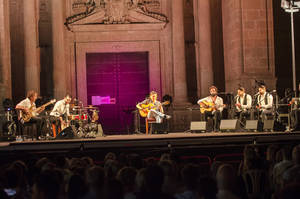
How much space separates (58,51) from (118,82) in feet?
10.6

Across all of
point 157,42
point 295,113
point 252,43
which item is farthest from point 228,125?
point 157,42

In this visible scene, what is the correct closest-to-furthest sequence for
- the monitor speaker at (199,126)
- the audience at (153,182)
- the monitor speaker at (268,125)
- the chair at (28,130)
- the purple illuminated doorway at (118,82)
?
the audience at (153,182) → the monitor speaker at (268,125) → the chair at (28,130) → the monitor speaker at (199,126) → the purple illuminated doorway at (118,82)

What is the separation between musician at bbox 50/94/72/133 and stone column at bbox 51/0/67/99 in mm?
3577

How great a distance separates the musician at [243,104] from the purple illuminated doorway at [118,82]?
598 cm

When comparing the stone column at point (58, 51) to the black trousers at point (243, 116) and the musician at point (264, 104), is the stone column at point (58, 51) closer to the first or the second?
the black trousers at point (243, 116)

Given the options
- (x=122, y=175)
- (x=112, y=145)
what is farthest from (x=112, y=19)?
(x=122, y=175)

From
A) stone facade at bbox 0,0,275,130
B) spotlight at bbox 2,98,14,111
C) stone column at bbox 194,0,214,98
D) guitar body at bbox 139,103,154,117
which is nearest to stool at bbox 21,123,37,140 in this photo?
spotlight at bbox 2,98,14,111

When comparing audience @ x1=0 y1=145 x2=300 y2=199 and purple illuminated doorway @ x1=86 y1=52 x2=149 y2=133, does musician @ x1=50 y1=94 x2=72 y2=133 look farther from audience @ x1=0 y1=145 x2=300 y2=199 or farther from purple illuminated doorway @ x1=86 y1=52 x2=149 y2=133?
audience @ x1=0 y1=145 x2=300 y2=199

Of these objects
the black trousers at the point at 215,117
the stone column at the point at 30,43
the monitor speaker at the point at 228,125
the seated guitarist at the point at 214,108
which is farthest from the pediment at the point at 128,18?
the monitor speaker at the point at 228,125

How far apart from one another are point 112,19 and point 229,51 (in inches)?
212

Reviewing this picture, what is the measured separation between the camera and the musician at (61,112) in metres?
14.6

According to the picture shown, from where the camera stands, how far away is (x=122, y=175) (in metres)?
4.68

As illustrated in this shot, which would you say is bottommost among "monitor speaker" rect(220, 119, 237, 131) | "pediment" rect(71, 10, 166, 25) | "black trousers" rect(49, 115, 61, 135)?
"monitor speaker" rect(220, 119, 237, 131)

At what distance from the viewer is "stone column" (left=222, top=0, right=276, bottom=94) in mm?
→ 17547
